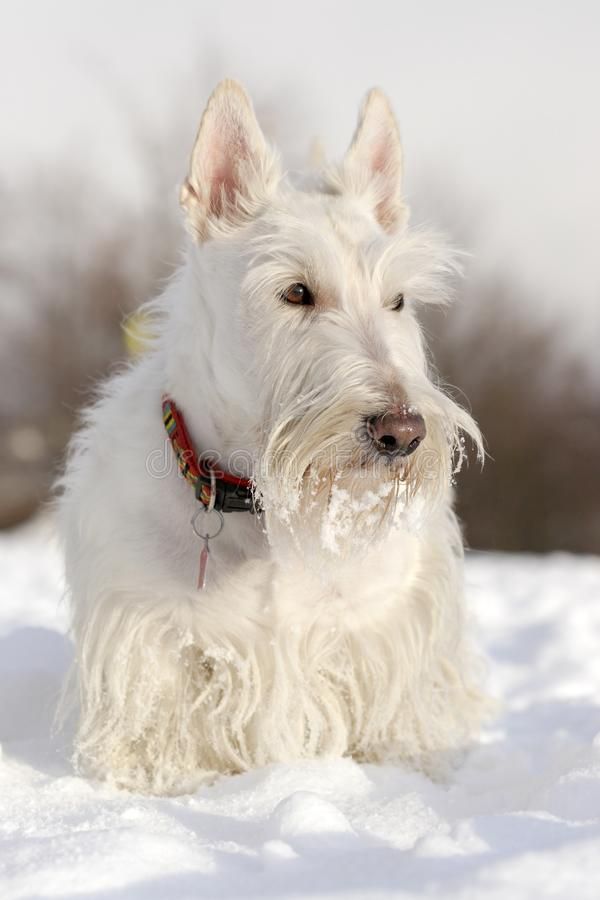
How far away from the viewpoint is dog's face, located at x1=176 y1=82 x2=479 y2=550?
2.41m

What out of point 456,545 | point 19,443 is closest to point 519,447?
point 19,443

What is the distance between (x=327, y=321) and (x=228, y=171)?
2.25 feet

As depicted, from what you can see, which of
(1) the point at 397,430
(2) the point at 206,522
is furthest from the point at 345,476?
(2) the point at 206,522

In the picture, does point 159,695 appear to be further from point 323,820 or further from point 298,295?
Result: point 298,295

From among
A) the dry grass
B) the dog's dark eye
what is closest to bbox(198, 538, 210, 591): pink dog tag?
the dog's dark eye

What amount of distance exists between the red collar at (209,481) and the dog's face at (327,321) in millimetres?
141

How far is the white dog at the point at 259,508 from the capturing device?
255cm

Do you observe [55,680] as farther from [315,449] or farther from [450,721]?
[315,449]

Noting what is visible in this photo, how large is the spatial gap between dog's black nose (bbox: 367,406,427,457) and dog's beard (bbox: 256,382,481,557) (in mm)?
23

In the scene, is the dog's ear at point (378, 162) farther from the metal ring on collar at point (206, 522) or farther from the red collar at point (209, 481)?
the metal ring on collar at point (206, 522)

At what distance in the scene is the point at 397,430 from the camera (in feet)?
7.60

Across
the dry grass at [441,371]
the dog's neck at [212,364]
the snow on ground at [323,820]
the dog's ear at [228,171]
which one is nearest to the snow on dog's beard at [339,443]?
the dog's neck at [212,364]

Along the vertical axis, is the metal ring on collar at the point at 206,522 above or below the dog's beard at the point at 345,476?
below

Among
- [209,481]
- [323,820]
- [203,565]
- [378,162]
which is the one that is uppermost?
[378,162]
